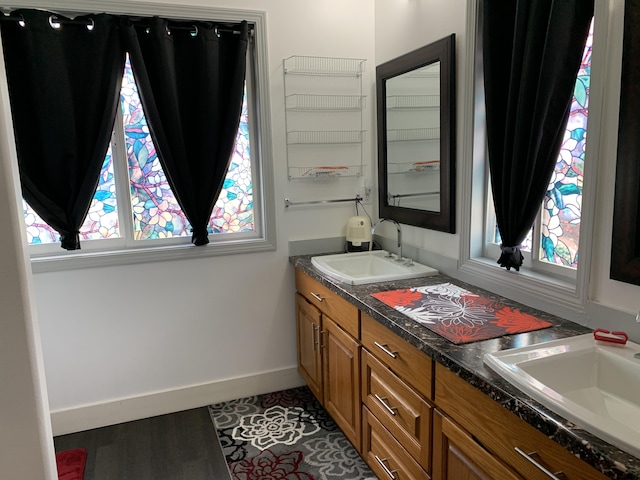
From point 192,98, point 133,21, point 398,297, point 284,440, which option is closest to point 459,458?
point 398,297

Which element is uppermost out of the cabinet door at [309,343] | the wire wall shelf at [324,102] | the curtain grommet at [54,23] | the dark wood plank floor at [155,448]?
the curtain grommet at [54,23]

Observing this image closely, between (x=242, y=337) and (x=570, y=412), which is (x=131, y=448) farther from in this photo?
(x=570, y=412)

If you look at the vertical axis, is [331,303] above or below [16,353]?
below

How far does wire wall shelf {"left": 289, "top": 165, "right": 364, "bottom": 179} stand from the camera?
2869 mm

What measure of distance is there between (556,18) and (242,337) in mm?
2300

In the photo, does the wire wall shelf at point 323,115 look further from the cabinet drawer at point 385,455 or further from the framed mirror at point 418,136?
the cabinet drawer at point 385,455

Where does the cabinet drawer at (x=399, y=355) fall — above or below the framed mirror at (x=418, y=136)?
below

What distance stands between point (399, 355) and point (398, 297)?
1.05 feet

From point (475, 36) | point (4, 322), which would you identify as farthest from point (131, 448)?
point (475, 36)

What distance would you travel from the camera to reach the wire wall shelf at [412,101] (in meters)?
2.35

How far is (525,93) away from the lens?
1.72m

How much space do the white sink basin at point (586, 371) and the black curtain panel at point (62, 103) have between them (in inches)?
85.1

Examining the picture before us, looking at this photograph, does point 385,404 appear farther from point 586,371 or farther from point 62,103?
point 62,103

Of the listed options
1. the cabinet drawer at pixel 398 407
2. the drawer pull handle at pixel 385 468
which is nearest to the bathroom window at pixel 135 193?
the cabinet drawer at pixel 398 407
